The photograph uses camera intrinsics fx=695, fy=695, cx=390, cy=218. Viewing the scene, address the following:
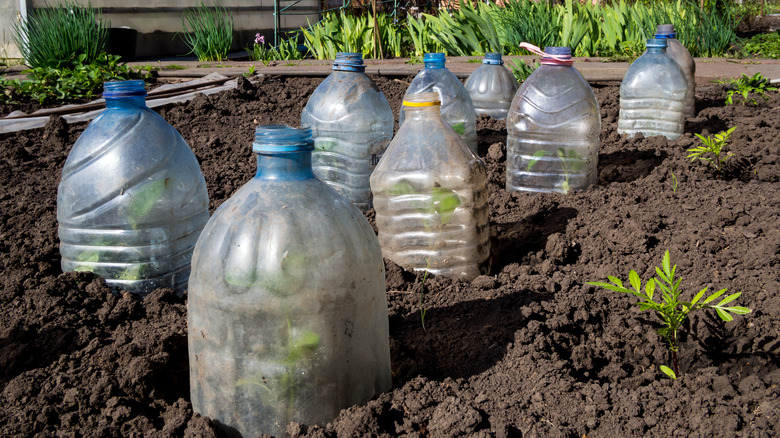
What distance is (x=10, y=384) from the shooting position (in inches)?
75.3

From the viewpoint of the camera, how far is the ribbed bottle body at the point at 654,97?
15.5 ft

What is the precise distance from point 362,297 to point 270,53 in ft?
22.5

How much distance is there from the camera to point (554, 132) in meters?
3.81

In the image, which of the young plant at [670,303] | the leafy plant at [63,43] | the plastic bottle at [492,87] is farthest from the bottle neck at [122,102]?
the leafy plant at [63,43]

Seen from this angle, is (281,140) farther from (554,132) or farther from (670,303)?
(554,132)

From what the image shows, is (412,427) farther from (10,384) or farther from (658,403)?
(10,384)

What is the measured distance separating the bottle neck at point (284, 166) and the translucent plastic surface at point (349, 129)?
6.47ft

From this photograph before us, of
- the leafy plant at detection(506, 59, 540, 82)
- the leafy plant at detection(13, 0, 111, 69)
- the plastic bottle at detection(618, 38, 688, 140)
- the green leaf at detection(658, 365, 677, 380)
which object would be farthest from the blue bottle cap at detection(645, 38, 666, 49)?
the leafy plant at detection(13, 0, 111, 69)

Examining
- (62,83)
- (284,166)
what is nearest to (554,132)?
(284,166)

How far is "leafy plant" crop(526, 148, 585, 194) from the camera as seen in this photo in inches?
150

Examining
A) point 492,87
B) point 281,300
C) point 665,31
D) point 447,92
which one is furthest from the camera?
point 492,87

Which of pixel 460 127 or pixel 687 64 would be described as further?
pixel 687 64

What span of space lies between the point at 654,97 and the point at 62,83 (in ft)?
15.8

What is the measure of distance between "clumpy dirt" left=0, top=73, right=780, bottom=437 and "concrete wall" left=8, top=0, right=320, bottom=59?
6.23 meters
